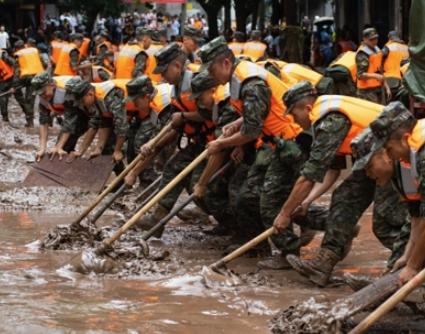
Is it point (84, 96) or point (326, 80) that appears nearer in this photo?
point (326, 80)

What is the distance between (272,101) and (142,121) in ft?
12.6

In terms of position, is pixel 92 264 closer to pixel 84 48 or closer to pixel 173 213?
pixel 173 213

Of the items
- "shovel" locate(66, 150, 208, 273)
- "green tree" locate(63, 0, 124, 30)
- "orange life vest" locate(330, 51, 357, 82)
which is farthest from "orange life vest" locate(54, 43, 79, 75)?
"green tree" locate(63, 0, 124, 30)

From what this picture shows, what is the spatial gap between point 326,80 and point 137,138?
2930 millimetres

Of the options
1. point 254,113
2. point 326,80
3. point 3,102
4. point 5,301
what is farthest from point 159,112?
point 3,102

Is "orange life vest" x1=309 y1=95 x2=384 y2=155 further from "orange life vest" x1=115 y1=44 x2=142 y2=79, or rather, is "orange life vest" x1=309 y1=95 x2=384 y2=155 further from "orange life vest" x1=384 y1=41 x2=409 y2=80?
"orange life vest" x1=115 y1=44 x2=142 y2=79

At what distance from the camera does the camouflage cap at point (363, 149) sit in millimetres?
6457

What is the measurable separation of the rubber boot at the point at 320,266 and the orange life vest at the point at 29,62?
14230 millimetres

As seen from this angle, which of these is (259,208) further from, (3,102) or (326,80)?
(3,102)

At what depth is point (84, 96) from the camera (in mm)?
12234

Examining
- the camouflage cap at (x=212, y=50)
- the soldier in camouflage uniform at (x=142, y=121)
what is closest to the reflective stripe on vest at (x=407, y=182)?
the camouflage cap at (x=212, y=50)

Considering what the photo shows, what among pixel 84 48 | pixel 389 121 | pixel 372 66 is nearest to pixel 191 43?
pixel 372 66

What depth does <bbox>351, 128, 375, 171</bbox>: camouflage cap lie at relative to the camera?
6.46m

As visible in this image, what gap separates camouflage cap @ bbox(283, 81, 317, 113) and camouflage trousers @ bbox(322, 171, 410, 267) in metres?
0.60
